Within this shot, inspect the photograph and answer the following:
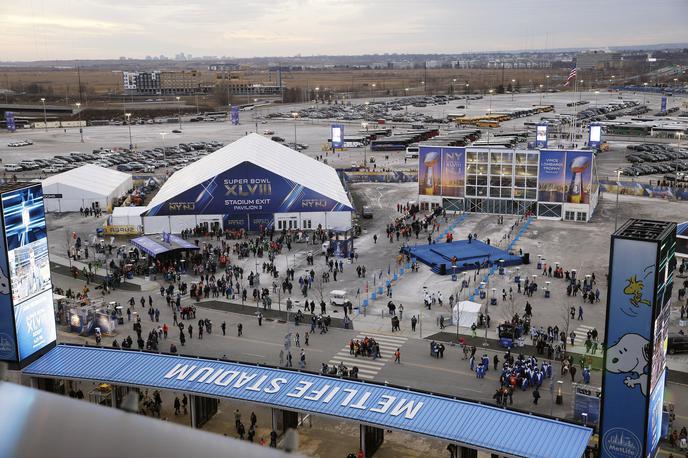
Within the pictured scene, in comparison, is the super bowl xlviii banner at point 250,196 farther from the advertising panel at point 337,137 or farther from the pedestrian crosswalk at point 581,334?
the advertising panel at point 337,137

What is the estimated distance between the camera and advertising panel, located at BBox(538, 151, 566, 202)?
60.9 metres

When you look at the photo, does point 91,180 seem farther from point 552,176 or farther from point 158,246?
point 552,176

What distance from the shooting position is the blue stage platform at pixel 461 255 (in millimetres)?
47000

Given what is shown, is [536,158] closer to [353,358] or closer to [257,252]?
[257,252]

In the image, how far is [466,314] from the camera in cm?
3688

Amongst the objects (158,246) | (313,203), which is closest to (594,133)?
(313,203)

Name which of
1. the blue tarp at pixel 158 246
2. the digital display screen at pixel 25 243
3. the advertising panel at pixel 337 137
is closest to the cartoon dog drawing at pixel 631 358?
the digital display screen at pixel 25 243

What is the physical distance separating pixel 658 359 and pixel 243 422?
48.1 ft

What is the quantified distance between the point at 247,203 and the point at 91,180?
68.6ft

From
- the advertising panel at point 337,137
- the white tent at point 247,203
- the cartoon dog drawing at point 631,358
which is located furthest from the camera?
the advertising panel at point 337,137

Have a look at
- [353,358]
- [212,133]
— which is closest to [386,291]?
[353,358]

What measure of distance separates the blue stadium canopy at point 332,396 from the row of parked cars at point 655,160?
68001mm

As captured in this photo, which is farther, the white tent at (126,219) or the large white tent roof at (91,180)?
the large white tent roof at (91,180)

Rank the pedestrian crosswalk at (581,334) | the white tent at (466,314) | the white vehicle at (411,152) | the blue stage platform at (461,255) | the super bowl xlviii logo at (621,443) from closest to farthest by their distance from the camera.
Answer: the super bowl xlviii logo at (621,443) < the pedestrian crosswalk at (581,334) < the white tent at (466,314) < the blue stage platform at (461,255) < the white vehicle at (411,152)
